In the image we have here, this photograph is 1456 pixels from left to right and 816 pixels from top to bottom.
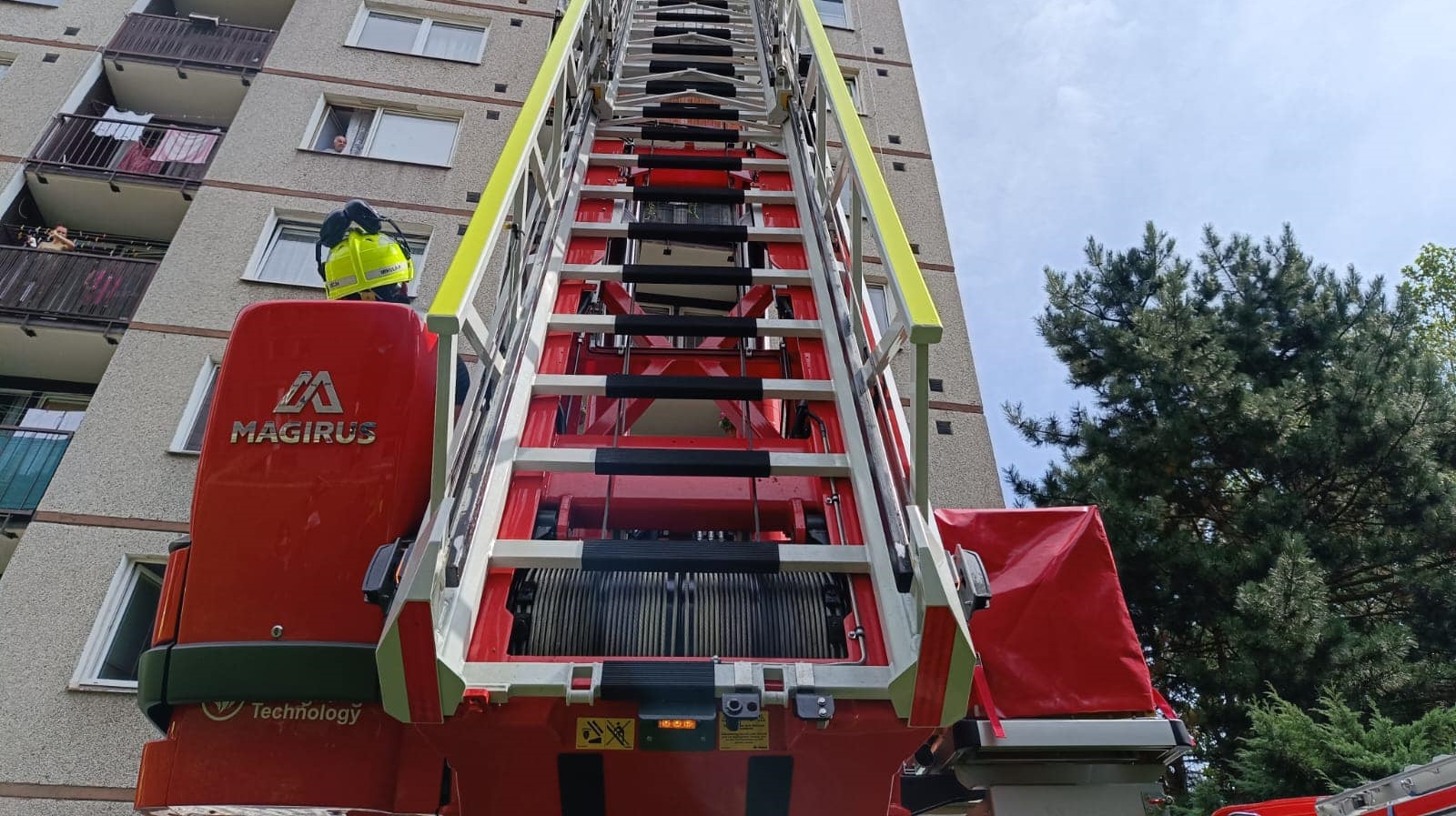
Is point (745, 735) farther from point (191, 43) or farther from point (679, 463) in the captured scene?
point (191, 43)

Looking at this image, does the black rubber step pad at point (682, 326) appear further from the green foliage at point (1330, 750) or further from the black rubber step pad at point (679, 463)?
the green foliage at point (1330, 750)

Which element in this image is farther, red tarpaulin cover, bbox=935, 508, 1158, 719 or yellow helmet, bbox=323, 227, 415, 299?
yellow helmet, bbox=323, 227, 415, 299

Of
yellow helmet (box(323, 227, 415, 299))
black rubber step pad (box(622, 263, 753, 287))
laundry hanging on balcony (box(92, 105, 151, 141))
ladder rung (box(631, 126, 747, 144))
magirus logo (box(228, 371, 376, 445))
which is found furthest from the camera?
laundry hanging on balcony (box(92, 105, 151, 141))

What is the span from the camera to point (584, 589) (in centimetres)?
220

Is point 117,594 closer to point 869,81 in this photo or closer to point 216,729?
point 216,729

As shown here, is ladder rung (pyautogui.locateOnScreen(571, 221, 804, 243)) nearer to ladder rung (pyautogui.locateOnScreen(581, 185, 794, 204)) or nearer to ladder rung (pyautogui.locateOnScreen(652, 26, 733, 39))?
ladder rung (pyautogui.locateOnScreen(581, 185, 794, 204))

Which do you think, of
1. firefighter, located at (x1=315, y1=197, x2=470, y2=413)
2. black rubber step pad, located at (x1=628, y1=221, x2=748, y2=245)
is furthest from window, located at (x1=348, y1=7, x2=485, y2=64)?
firefighter, located at (x1=315, y1=197, x2=470, y2=413)

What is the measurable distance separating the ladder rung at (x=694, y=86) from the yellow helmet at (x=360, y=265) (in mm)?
3118

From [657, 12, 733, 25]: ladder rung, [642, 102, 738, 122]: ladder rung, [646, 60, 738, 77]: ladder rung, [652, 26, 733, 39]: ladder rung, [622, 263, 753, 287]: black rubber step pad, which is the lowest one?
[622, 263, 753, 287]: black rubber step pad

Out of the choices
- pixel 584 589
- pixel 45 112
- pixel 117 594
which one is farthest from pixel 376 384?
pixel 45 112

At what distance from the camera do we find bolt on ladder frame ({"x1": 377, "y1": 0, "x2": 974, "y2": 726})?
1.71 metres

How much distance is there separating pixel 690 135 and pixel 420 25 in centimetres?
814

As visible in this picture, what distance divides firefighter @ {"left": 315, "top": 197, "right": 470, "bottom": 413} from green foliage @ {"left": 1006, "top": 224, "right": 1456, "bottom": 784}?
7502 millimetres

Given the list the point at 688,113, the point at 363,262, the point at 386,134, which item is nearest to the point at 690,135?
the point at 688,113
